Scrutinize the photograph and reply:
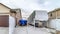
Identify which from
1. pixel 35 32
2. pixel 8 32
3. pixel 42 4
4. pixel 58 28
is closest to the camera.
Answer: pixel 8 32

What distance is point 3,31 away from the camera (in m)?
5.08

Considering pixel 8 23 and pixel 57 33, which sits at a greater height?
pixel 8 23

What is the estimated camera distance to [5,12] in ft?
17.8

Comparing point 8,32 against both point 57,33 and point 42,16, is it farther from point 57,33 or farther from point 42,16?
point 42,16

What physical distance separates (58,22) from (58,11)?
0.95 m

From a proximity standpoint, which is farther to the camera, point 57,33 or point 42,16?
point 42,16

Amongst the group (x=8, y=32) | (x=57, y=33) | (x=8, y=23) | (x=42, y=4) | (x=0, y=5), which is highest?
(x=42, y=4)

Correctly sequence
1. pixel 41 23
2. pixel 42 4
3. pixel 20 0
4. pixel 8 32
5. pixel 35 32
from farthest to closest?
1. pixel 42 4
2. pixel 20 0
3. pixel 41 23
4. pixel 35 32
5. pixel 8 32

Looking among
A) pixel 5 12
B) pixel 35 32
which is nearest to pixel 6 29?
pixel 5 12

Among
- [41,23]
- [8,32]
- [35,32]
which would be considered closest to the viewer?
[8,32]

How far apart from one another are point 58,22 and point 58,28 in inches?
19.0

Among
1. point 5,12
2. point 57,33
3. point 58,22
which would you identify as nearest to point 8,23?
point 5,12

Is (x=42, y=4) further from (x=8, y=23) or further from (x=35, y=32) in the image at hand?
(x=8, y=23)

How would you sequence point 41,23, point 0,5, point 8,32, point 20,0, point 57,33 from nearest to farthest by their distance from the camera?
point 8,32 → point 0,5 → point 57,33 → point 41,23 → point 20,0
